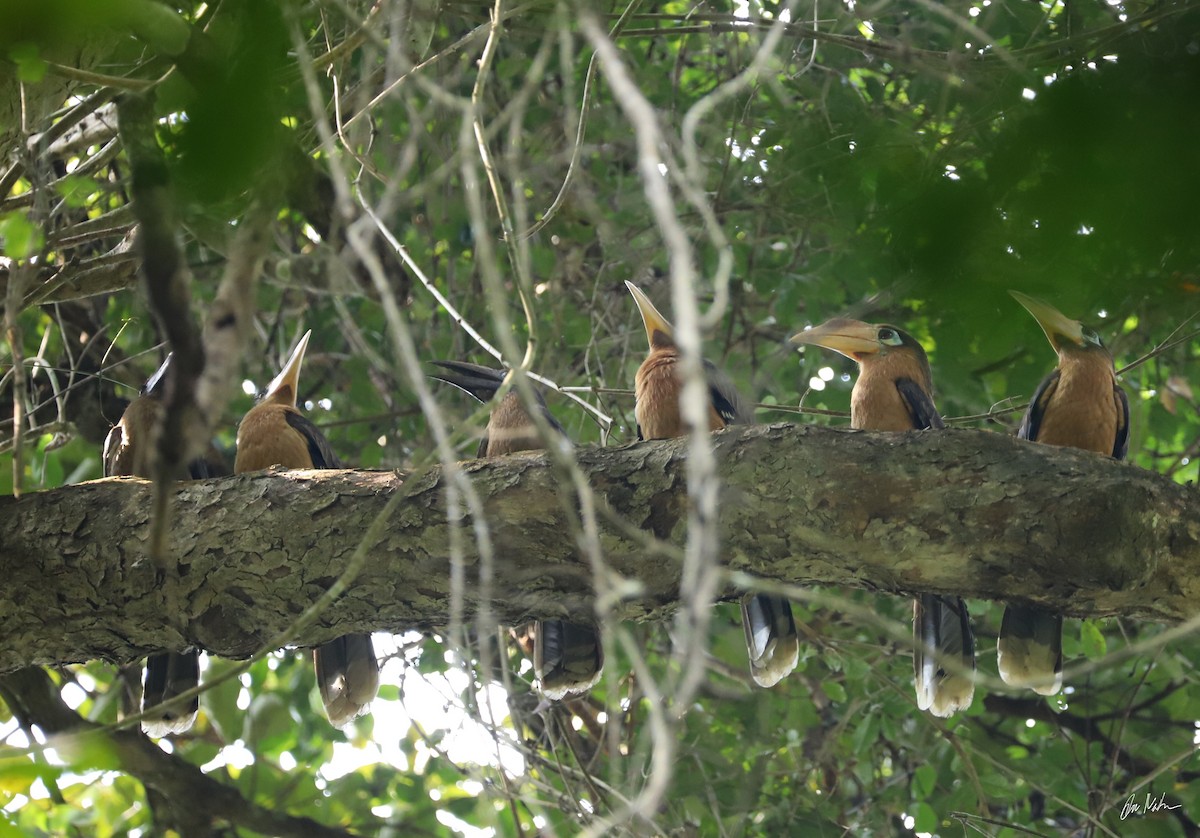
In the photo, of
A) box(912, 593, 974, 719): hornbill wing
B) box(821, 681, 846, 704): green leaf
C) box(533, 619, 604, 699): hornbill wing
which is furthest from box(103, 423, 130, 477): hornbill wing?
box(821, 681, 846, 704): green leaf

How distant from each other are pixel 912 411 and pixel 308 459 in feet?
8.50

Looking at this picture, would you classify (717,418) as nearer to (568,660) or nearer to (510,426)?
(510,426)

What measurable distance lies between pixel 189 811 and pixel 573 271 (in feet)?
10.4

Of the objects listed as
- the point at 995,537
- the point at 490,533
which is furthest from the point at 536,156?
the point at 995,537

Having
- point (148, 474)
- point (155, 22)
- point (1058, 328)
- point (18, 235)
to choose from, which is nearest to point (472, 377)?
point (148, 474)

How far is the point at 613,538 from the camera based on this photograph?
3.17 metres

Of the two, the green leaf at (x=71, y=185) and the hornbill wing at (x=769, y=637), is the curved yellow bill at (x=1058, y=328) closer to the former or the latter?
the hornbill wing at (x=769, y=637)

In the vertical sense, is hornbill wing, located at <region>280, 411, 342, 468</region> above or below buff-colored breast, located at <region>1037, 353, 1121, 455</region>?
above

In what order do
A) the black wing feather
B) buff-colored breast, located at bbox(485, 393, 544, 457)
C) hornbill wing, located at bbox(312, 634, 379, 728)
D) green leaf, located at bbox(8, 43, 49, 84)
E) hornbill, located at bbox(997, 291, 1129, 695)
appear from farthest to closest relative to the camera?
1. the black wing feather
2. buff-colored breast, located at bbox(485, 393, 544, 457)
3. hornbill wing, located at bbox(312, 634, 379, 728)
4. hornbill, located at bbox(997, 291, 1129, 695)
5. green leaf, located at bbox(8, 43, 49, 84)

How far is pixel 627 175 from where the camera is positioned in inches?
239

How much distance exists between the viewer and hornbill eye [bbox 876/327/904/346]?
4844 millimetres

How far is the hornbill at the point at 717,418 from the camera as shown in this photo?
4117mm

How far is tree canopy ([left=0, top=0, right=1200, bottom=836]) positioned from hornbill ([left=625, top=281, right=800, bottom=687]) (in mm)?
194

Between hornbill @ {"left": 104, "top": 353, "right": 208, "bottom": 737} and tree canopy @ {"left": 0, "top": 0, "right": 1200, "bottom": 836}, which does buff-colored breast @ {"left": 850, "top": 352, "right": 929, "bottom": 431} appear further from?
hornbill @ {"left": 104, "top": 353, "right": 208, "bottom": 737}
